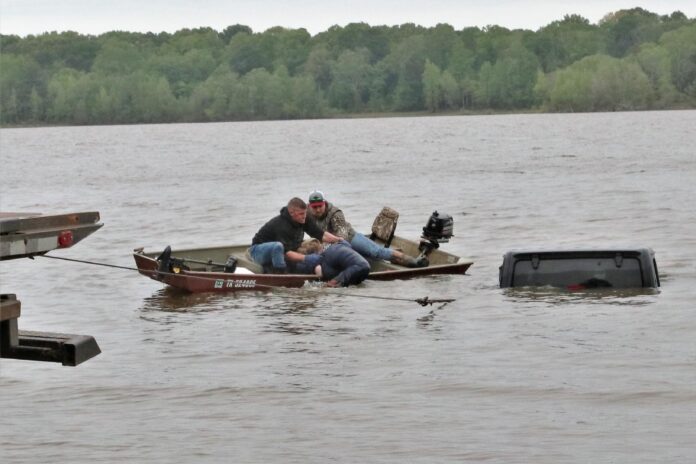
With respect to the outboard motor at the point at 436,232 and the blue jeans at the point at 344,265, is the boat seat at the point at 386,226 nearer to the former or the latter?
the outboard motor at the point at 436,232

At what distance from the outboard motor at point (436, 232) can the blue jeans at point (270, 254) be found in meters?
2.34

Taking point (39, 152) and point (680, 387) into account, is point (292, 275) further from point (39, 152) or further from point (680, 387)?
point (39, 152)

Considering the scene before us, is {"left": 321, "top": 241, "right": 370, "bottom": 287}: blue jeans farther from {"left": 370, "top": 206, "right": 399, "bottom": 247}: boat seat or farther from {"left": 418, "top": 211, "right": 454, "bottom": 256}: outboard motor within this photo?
{"left": 370, "top": 206, "right": 399, "bottom": 247}: boat seat

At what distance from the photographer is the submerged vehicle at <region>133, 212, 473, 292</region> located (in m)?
20.2

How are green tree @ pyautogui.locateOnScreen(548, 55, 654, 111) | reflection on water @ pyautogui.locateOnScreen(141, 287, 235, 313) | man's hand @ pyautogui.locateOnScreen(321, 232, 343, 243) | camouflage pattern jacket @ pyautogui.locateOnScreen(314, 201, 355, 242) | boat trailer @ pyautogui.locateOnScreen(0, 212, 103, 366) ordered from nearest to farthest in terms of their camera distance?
1. boat trailer @ pyautogui.locateOnScreen(0, 212, 103, 366)
2. reflection on water @ pyautogui.locateOnScreen(141, 287, 235, 313)
3. man's hand @ pyautogui.locateOnScreen(321, 232, 343, 243)
4. camouflage pattern jacket @ pyautogui.locateOnScreen(314, 201, 355, 242)
5. green tree @ pyautogui.locateOnScreen(548, 55, 654, 111)

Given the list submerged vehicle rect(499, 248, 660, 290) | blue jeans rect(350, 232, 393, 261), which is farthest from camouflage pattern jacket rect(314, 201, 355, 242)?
submerged vehicle rect(499, 248, 660, 290)

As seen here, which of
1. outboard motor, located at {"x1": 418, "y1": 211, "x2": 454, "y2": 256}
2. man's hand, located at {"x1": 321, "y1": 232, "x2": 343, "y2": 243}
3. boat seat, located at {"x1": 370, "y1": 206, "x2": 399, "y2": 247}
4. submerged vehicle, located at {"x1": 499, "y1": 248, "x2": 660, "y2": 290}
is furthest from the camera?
boat seat, located at {"x1": 370, "y1": 206, "x2": 399, "y2": 247}

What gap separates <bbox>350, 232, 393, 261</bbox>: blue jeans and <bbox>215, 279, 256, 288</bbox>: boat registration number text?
5.40 feet

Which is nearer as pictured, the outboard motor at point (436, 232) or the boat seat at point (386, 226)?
the outboard motor at point (436, 232)

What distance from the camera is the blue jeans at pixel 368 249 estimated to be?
68.6 ft

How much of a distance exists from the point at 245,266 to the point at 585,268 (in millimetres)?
5004

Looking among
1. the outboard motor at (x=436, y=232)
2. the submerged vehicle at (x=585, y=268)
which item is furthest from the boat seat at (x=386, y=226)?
the submerged vehicle at (x=585, y=268)

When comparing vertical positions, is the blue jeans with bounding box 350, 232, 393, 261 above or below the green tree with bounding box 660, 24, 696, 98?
below

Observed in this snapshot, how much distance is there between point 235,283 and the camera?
20.3 meters
